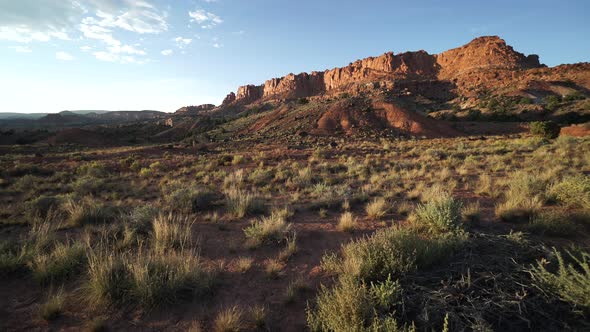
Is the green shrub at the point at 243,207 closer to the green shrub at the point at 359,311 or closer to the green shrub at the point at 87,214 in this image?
the green shrub at the point at 87,214

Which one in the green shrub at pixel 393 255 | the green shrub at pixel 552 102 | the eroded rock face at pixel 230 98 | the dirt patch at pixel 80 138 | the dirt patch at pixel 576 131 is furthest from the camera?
the eroded rock face at pixel 230 98

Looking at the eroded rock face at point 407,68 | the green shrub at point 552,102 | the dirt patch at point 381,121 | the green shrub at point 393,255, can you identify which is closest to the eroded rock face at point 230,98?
the eroded rock face at point 407,68

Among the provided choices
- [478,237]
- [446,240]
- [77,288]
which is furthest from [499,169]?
[77,288]

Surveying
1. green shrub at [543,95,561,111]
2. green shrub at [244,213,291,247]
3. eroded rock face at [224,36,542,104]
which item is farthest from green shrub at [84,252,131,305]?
eroded rock face at [224,36,542,104]

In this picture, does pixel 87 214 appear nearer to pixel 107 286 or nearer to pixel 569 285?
pixel 107 286

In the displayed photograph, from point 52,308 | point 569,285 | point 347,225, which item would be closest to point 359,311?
point 569,285

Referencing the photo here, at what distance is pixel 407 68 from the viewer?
349ft

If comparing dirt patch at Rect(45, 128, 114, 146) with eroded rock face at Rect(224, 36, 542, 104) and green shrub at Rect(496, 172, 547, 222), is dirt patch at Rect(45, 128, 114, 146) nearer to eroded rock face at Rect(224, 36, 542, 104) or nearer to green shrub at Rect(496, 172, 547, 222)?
green shrub at Rect(496, 172, 547, 222)

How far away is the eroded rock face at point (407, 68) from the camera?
83812 mm

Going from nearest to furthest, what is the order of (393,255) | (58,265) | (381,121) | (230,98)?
(393,255)
(58,265)
(381,121)
(230,98)

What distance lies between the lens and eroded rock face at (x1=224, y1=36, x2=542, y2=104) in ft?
275

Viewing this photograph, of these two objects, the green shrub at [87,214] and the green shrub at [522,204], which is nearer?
the green shrub at [522,204]

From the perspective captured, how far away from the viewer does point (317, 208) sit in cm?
736

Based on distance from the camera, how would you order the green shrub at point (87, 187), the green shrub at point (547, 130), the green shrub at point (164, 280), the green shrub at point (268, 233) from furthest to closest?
the green shrub at point (547, 130) → the green shrub at point (87, 187) → the green shrub at point (268, 233) → the green shrub at point (164, 280)
